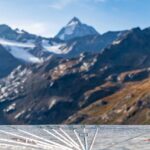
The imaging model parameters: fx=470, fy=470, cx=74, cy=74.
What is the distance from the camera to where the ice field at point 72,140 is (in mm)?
62031

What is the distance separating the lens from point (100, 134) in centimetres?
Result: 7838

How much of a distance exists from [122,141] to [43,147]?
39.4 feet

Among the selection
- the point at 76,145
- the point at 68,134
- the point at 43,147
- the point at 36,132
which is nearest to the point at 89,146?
the point at 76,145

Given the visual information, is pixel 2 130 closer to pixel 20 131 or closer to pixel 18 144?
pixel 20 131

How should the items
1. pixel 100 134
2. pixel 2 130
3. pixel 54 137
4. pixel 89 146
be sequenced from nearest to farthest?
1. pixel 89 146
2. pixel 54 137
3. pixel 100 134
4. pixel 2 130

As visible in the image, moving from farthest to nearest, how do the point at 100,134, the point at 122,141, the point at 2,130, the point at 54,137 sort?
the point at 2,130 < the point at 100,134 < the point at 54,137 < the point at 122,141

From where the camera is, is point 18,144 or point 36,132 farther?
point 36,132

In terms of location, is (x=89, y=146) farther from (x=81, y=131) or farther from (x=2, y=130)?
(x=2, y=130)

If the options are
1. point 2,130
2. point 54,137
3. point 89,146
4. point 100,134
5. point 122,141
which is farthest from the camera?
point 2,130

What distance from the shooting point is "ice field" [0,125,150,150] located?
62031mm

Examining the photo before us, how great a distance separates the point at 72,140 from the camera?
68.5 m

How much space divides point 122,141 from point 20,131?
22582 mm

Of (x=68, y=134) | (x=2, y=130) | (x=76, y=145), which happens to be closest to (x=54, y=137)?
(x=68, y=134)

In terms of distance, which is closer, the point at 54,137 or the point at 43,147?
the point at 43,147
